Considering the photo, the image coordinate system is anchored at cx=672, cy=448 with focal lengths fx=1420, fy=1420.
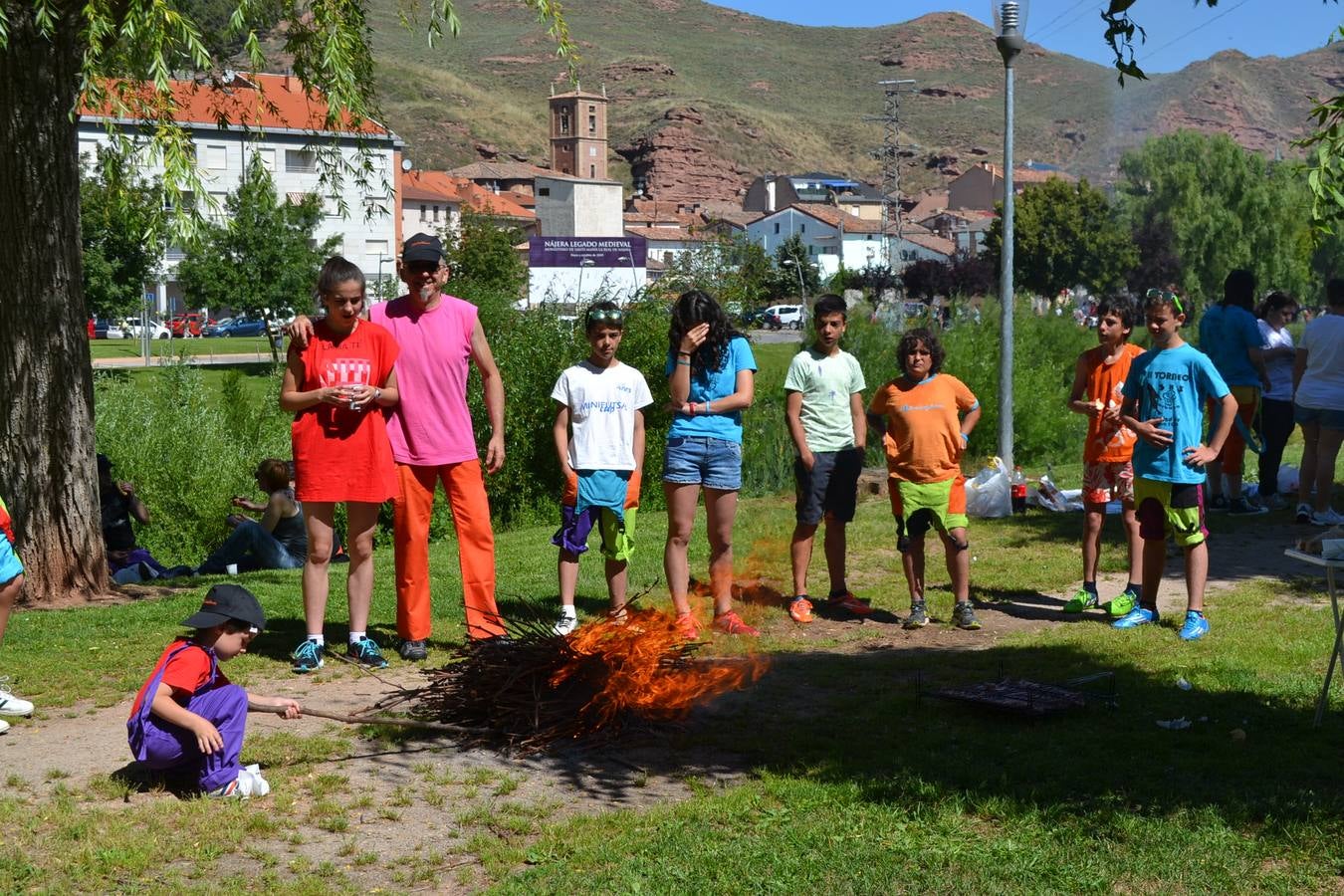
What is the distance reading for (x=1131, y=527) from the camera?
855 centimetres

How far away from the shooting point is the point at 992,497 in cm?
1304

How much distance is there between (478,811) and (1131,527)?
492cm

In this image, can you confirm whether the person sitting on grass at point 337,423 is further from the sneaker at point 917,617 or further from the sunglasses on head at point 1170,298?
the sunglasses on head at point 1170,298

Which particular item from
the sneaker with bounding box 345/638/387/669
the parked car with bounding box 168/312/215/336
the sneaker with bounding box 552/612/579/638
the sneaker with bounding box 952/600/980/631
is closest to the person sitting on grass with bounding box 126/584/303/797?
the sneaker with bounding box 345/638/387/669

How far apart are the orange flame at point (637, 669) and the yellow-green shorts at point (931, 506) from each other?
7.12 feet

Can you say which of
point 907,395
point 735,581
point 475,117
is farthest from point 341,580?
point 475,117

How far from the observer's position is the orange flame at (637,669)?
239 inches

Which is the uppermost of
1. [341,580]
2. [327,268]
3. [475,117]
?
[475,117]

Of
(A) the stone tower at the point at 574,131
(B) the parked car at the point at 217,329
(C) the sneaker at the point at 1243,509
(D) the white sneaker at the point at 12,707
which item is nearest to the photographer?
(D) the white sneaker at the point at 12,707

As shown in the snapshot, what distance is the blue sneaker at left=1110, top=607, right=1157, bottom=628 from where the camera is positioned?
8.29 metres

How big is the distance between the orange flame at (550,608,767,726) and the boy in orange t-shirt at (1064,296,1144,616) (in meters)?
3.17

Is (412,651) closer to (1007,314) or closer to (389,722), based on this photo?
(389,722)

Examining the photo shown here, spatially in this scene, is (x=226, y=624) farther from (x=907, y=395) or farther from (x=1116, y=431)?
(x=1116, y=431)

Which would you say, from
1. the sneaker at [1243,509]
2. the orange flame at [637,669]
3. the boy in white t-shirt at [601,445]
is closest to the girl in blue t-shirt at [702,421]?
the boy in white t-shirt at [601,445]
